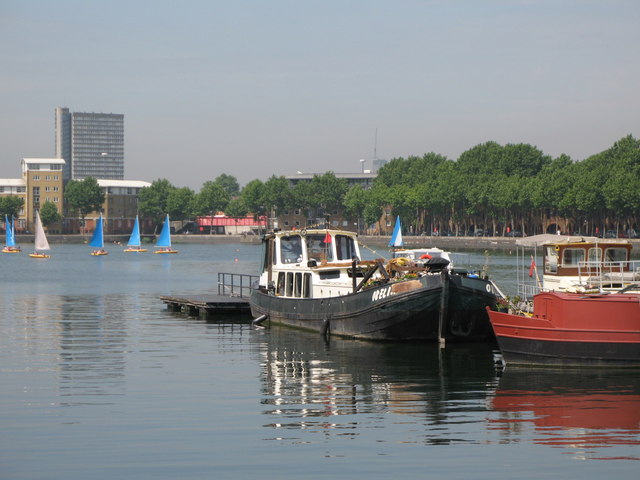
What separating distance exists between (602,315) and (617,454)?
10168 millimetres

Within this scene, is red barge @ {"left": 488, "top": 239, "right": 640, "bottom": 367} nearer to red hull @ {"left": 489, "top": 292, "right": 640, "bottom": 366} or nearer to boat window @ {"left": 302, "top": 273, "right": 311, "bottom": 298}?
red hull @ {"left": 489, "top": 292, "right": 640, "bottom": 366}

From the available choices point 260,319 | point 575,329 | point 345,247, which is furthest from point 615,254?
point 260,319

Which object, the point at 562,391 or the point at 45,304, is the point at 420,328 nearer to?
the point at 562,391

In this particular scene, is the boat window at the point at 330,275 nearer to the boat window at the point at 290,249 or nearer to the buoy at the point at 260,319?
the boat window at the point at 290,249

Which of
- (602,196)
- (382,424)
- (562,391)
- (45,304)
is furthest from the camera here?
(602,196)

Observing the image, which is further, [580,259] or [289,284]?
[289,284]

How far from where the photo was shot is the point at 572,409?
2858 cm

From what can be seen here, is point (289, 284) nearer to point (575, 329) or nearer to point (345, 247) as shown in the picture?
point (345, 247)

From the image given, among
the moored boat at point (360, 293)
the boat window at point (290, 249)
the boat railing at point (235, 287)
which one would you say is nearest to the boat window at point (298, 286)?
the moored boat at point (360, 293)

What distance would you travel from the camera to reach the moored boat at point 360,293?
4125 cm

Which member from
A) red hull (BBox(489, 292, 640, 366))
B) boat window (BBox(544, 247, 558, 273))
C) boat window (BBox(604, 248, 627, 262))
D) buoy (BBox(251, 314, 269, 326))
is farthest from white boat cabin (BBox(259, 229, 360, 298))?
red hull (BBox(489, 292, 640, 366))

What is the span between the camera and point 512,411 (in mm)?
28375

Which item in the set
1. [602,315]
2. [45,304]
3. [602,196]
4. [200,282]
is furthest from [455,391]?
[602,196]

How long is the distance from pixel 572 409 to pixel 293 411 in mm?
7458
